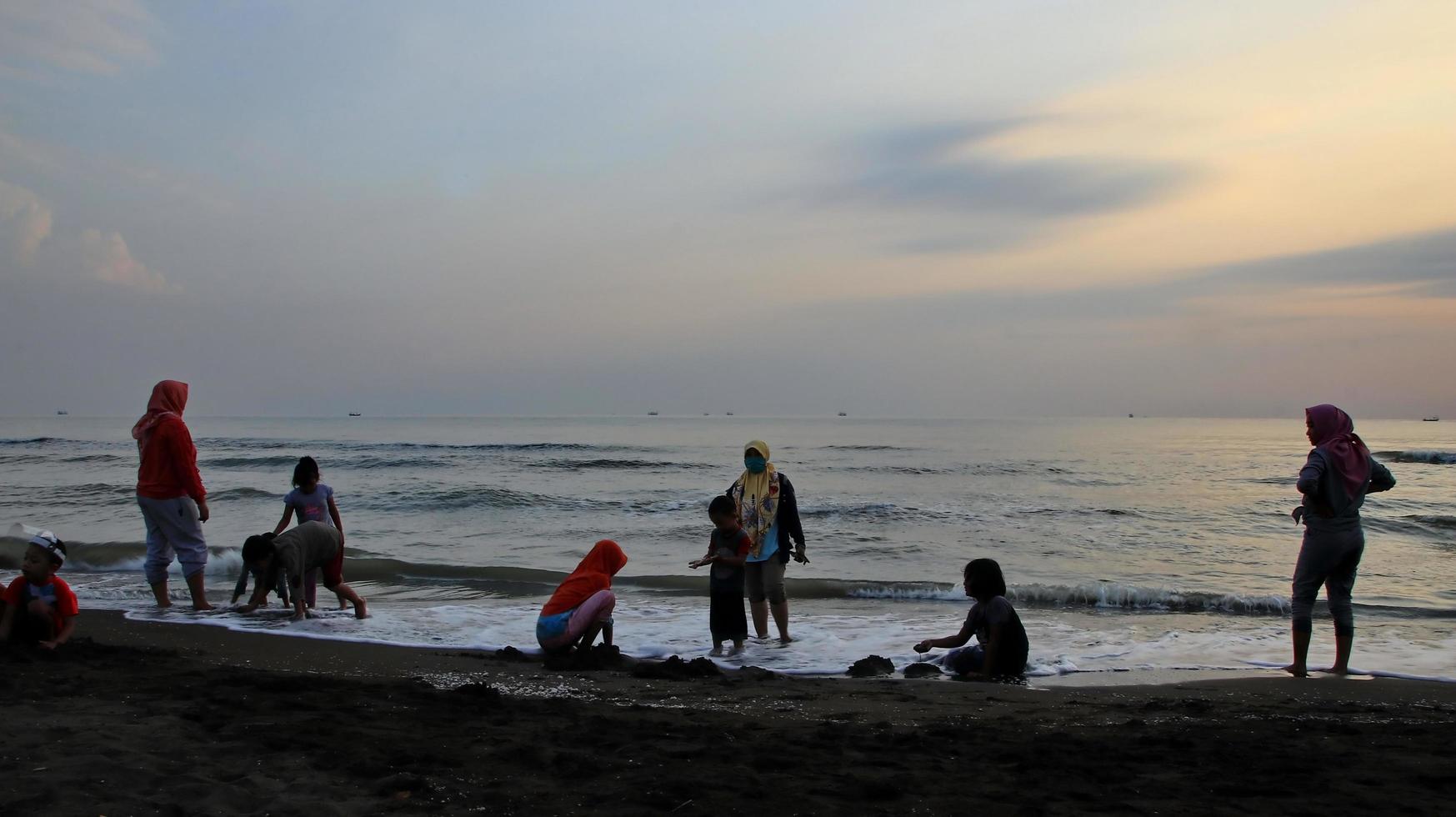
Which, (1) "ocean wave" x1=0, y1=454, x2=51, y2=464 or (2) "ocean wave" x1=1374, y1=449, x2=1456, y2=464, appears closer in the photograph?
(1) "ocean wave" x1=0, y1=454, x2=51, y2=464

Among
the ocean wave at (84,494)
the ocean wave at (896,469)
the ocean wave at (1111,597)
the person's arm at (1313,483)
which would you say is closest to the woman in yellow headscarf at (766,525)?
the ocean wave at (1111,597)

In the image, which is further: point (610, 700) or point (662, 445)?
point (662, 445)

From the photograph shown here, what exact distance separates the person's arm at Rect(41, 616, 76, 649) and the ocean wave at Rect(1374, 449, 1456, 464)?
4181 centimetres

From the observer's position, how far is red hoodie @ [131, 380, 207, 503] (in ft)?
24.8

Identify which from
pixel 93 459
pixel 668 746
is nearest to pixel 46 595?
pixel 668 746

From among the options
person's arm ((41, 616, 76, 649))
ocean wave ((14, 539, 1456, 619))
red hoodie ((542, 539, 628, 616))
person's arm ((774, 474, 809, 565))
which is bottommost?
ocean wave ((14, 539, 1456, 619))

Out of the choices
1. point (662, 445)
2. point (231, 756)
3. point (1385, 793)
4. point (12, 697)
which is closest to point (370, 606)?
point (12, 697)

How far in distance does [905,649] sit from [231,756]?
5.32m

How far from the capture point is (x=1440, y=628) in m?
8.69

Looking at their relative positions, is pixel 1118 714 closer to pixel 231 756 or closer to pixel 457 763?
pixel 457 763

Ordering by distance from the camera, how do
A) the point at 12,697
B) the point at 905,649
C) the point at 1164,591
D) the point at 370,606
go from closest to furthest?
1. the point at 12,697
2. the point at 905,649
3. the point at 370,606
4. the point at 1164,591

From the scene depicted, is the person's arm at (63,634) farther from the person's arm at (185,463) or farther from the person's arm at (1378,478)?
the person's arm at (1378,478)

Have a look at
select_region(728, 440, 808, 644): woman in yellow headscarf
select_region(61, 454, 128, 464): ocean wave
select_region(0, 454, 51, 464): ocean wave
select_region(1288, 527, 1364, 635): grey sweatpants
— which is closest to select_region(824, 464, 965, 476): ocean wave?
select_region(728, 440, 808, 644): woman in yellow headscarf

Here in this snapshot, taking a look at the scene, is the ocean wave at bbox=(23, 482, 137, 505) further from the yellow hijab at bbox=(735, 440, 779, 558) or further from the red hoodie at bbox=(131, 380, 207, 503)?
the yellow hijab at bbox=(735, 440, 779, 558)
